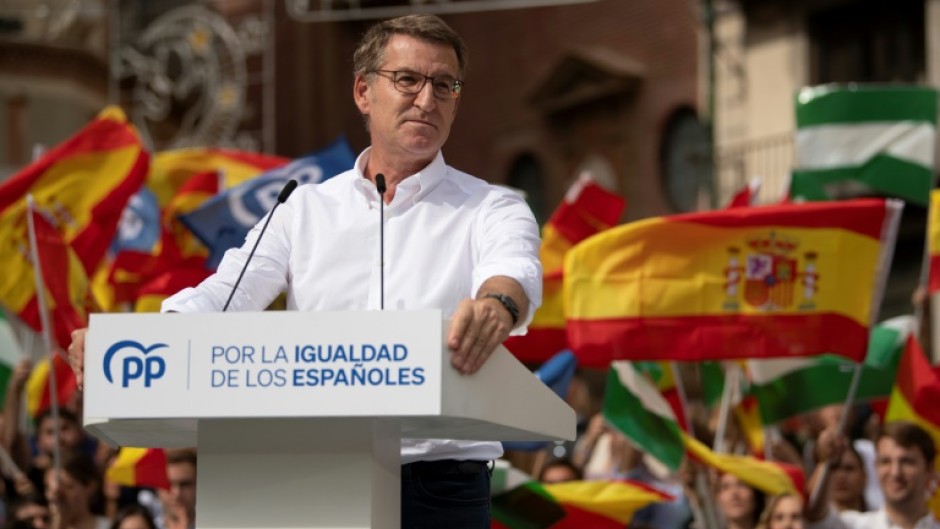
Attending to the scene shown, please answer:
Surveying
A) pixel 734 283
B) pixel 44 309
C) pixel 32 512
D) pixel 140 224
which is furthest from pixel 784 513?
pixel 140 224

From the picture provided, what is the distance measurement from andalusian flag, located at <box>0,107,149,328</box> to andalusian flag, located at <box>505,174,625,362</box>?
249 cm

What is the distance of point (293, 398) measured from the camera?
3.38m

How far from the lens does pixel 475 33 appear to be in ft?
95.3

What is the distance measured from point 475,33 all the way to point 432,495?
25.2 meters

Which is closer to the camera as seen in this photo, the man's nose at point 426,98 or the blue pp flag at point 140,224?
the man's nose at point 426,98

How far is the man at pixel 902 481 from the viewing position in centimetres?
815

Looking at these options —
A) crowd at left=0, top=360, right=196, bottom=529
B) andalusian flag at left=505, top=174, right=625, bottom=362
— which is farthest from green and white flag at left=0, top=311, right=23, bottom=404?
andalusian flag at left=505, top=174, right=625, bottom=362

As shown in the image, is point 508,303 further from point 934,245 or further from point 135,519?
point 934,245

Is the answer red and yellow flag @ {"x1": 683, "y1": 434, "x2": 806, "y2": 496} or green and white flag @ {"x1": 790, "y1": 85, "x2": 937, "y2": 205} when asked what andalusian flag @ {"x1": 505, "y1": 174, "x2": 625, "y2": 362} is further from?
red and yellow flag @ {"x1": 683, "y1": 434, "x2": 806, "y2": 496}

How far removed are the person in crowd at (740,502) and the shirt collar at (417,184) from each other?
4615 millimetres

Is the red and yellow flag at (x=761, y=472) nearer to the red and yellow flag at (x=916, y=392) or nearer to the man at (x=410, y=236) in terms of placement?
the red and yellow flag at (x=916, y=392)

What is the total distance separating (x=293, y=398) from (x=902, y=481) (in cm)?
528

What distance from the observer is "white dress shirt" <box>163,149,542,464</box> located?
4176 millimetres

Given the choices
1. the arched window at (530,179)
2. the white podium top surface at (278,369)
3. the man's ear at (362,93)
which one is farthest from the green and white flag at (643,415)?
the arched window at (530,179)
